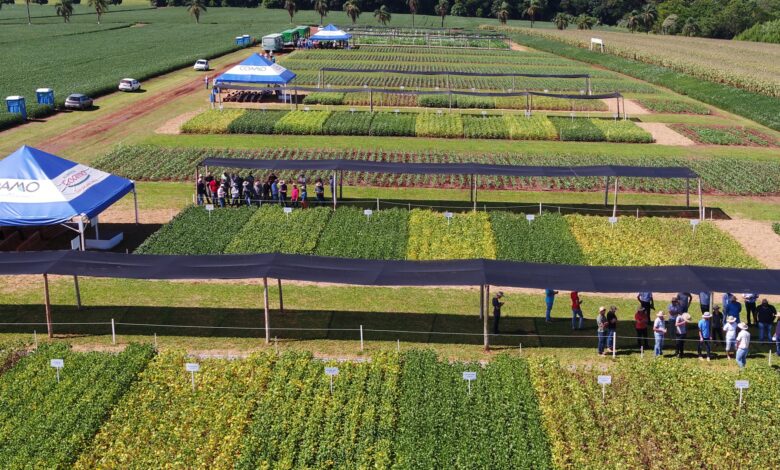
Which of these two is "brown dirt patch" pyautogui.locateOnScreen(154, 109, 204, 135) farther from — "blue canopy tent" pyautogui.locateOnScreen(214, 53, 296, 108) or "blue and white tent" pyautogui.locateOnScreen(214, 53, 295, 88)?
"blue and white tent" pyautogui.locateOnScreen(214, 53, 295, 88)

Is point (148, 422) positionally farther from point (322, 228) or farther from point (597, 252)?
point (597, 252)

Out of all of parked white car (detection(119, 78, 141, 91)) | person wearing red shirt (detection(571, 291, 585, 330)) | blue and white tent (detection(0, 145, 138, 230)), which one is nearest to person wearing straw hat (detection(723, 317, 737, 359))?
person wearing red shirt (detection(571, 291, 585, 330))

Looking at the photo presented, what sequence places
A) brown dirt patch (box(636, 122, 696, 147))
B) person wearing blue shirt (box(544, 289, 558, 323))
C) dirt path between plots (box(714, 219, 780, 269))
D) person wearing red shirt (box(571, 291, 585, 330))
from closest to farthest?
person wearing red shirt (box(571, 291, 585, 330)) < person wearing blue shirt (box(544, 289, 558, 323)) < dirt path between plots (box(714, 219, 780, 269)) < brown dirt patch (box(636, 122, 696, 147))

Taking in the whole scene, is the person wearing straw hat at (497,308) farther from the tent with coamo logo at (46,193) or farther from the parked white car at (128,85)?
the parked white car at (128,85)

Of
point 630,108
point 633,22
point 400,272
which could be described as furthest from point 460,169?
point 633,22

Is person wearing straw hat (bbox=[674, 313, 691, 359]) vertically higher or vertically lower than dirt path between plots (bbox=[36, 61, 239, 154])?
lower

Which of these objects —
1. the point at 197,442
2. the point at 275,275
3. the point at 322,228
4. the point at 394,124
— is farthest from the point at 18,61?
the point at 197,442
